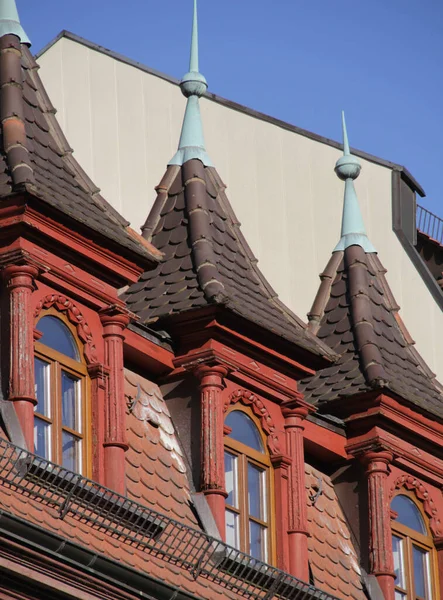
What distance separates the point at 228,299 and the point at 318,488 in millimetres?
3391

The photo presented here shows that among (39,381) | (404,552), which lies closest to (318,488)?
(404,552)

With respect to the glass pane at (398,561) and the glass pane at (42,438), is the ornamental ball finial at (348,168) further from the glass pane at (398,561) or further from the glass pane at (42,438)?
the glass pane at (42,438)

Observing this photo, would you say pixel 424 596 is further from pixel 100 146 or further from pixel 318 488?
pixel 100 146

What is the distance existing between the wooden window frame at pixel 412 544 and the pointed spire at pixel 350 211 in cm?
401

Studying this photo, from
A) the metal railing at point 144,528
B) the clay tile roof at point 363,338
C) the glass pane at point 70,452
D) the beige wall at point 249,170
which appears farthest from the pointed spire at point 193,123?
the metal railing at point 144,528

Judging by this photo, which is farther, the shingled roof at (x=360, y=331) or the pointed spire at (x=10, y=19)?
the shingled roof at (x=360, y=331)

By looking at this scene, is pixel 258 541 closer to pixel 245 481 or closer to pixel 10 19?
pixel 245 481

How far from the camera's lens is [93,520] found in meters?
26.9

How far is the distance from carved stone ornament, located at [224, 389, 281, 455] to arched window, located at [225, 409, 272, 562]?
0.08 metres

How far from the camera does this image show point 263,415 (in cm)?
3094

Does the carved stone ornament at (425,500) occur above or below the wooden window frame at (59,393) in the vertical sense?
above

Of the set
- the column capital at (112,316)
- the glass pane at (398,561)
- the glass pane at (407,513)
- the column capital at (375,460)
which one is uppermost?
the column capital at (375,460)

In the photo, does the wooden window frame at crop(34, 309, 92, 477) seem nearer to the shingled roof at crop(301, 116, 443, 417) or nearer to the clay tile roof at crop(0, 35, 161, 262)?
the clay tile roof at crop(0, 35, 161, 262)

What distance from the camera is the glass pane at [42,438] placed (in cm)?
2736
